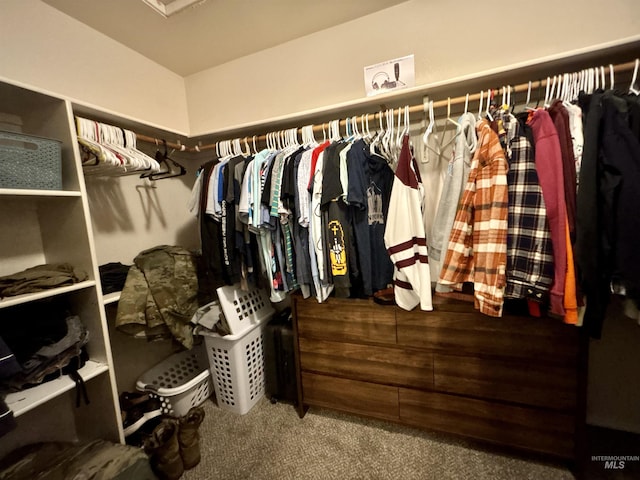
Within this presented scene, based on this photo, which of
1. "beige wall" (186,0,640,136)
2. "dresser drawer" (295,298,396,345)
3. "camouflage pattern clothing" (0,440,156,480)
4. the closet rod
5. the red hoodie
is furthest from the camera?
the closet rod

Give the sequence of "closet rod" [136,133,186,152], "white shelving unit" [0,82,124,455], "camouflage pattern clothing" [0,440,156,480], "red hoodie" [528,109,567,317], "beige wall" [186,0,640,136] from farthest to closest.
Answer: "closet rod" [136,133,186,152], "beige wall" [186,0,640,136], "white shelving unit" [0,82,124,455], "camouflage pattern clothing" [0,440,156,480], "red hoodie" [528,109,567,317]

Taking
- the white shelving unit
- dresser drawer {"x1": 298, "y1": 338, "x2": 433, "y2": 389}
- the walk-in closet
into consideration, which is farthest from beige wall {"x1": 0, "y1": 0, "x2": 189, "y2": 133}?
dresser drawer {"x1": 298, "y1": 338, "x2": 433, "y2": 389}

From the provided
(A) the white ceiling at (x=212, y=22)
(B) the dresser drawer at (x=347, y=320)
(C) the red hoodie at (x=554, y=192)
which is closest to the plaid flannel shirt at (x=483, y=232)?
(C) the red hoodie at (x=554, y=192)

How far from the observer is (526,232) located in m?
0.93

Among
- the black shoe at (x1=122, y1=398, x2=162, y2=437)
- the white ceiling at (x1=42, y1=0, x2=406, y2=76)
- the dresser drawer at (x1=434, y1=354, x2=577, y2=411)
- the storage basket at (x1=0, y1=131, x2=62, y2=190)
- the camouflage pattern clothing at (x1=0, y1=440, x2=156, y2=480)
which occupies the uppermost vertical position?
the white ceiling at (x1=42, y1=0, x2=406, y2=76)

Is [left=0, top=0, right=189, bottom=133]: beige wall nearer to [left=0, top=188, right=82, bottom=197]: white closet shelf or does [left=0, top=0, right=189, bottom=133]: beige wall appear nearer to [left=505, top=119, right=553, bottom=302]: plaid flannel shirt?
[left=0, top=188, right=82, bottom=197]: white closet shelf

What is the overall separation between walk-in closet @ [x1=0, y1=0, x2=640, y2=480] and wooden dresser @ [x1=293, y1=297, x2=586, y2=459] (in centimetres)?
1

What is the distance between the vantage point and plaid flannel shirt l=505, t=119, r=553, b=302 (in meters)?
0.92

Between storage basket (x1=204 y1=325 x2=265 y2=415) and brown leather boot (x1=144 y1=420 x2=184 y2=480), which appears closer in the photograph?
brown leather boot (x1=144 y1=420 x2=184 y2=480)

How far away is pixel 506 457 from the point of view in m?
1.29

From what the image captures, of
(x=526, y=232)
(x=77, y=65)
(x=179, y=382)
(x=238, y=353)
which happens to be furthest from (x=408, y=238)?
(x=77, y=65)

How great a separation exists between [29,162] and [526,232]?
1.86 metres

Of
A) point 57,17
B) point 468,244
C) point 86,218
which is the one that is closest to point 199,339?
point 86,218

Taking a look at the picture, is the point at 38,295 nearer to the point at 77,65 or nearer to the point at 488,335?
the point at 77,65
